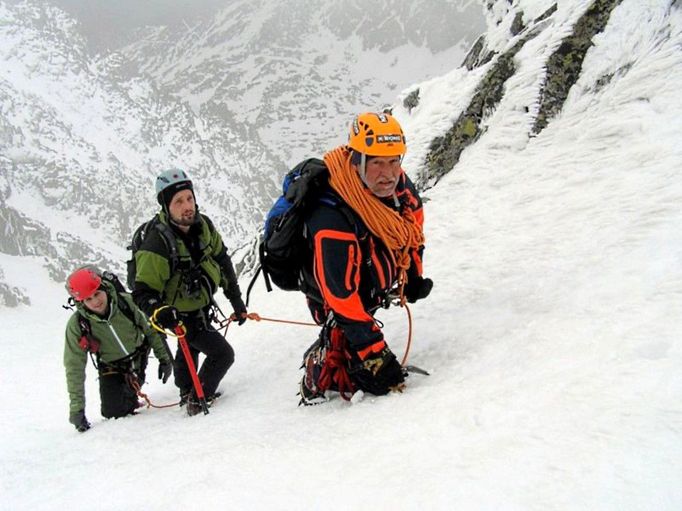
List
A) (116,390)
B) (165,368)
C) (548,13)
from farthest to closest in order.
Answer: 1. (548,13)
2. (165,368)
3. (116,390)

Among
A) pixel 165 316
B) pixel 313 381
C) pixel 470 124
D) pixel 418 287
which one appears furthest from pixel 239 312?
pixel 470 124

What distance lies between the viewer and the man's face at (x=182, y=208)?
5.32 meters

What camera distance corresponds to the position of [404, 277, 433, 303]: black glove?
187 inches

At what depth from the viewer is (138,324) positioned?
21.1ft

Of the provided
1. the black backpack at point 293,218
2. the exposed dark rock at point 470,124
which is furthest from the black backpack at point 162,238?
the exposed dark rock at point 470,124

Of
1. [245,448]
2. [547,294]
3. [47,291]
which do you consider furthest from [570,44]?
[47,291]

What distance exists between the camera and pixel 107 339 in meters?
6.22

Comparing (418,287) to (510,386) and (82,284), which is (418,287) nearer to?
(510,386)

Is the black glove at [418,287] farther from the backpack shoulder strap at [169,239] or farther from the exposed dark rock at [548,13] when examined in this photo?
the exposed dark rock at [548,13]

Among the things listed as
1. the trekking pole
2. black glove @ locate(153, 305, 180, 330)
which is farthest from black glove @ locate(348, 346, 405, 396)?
the trekking pole

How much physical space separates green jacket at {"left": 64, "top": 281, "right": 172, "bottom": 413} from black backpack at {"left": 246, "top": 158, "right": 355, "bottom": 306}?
257cm

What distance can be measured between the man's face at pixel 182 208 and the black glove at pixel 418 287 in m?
2.28

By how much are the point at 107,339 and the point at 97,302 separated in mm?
557

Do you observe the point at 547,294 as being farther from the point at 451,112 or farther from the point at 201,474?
the point at 451,112
